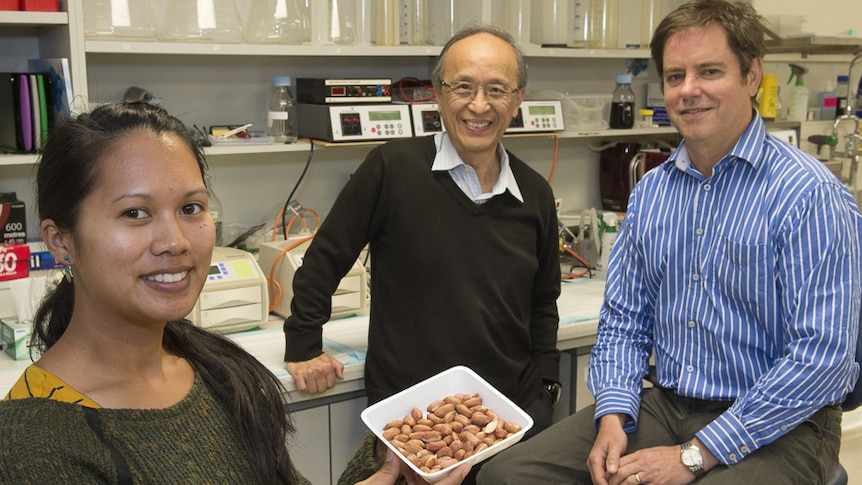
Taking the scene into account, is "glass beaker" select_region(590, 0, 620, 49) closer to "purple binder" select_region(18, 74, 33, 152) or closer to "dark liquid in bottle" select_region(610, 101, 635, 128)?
"dark liquid in bottle" select_region(610, 101, 635, 128)

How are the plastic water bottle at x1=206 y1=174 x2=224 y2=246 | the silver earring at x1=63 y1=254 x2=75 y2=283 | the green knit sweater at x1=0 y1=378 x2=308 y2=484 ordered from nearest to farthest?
1. the green knit sweater at x1=0 y1=378 x2=308 y2=484
2. the silver earring at x1=63 y1=254 x2=75 y2=283
3. the plastic water bottle at x1=206 y1=174 x2=224 y2=246

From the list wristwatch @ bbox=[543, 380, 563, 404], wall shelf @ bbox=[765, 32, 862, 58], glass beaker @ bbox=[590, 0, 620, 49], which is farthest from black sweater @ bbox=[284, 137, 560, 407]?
wall shelf @ bbox=[765, 32, 862, 58]

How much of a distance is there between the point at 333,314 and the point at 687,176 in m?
1.08

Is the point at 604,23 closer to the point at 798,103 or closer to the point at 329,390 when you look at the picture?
the point at 798,103

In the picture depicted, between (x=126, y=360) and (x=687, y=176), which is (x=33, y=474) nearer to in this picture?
(x=126, y=360)

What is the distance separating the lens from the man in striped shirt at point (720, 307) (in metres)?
1.64

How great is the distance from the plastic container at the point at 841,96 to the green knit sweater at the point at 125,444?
138 inches

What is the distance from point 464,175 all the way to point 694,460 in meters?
0.83

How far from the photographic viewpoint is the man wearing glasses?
199cm

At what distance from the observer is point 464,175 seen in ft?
6.69

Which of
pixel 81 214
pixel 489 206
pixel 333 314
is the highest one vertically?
pixel 81 214

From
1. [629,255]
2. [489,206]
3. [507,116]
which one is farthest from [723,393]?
[507,116]

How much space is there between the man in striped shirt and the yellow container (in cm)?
184

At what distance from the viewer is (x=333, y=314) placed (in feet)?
7.98
